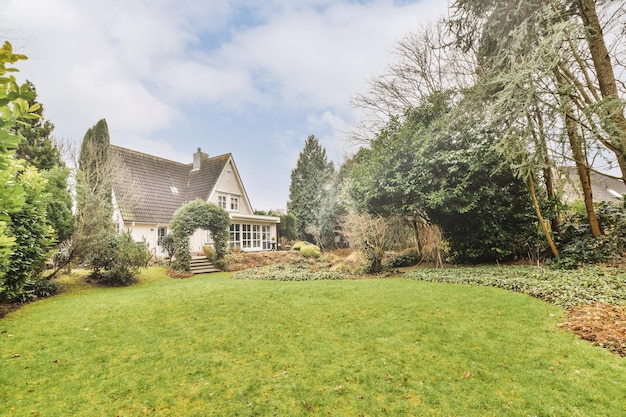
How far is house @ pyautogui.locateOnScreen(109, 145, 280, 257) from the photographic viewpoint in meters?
17.7

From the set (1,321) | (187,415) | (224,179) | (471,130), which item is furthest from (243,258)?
(187,415)

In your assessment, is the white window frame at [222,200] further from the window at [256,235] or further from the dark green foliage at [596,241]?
the dark green foliage at [596,241]

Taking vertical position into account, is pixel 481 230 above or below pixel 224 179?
below

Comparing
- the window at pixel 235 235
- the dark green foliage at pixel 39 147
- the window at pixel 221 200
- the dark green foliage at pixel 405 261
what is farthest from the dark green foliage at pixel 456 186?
the dark green foliage at pixel 39 147

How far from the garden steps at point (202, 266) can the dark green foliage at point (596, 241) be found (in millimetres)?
14203

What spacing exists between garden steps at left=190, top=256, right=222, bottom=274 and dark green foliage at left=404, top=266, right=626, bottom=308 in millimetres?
10519

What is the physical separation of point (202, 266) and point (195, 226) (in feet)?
7.48

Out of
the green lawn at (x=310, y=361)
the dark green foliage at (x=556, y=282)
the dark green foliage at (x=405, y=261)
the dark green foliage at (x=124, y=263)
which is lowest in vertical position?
the green lawn at (x=310, y=361)

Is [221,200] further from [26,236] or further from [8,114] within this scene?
[8,114]

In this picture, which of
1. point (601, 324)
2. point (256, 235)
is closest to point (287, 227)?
point (256, 235)

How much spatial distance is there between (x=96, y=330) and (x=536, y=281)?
31.3 feet

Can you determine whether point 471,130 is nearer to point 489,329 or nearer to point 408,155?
point 408,155

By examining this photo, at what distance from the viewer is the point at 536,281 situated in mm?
6961

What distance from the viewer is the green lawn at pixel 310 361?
10.3ft
